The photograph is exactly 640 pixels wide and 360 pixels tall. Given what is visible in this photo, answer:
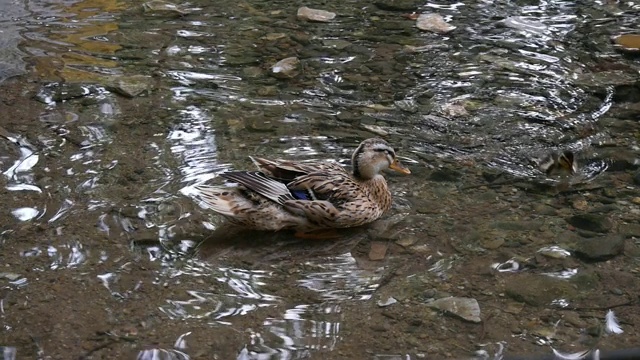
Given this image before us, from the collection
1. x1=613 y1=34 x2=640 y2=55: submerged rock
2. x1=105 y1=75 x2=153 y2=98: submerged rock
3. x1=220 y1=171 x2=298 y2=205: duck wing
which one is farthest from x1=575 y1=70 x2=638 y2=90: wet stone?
x1=105 y1=75 x2=153 y2=98: submerged rock

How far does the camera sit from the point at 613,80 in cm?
797

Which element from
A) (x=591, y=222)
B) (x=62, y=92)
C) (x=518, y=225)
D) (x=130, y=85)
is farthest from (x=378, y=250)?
(x=62, y=92)

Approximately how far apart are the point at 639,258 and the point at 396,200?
5.20ft

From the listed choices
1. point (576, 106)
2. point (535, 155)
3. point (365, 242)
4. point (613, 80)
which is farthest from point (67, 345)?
point (613, 80)

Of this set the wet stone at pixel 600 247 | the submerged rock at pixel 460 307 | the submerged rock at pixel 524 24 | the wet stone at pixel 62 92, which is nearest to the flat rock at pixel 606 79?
the submerged rock at pixel 524 24

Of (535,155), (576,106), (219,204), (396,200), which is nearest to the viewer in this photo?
(219,204)

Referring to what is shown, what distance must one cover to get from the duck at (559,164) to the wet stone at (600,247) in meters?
0.95

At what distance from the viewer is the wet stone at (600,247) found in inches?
209

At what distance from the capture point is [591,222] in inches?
224

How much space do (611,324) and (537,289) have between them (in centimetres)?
47

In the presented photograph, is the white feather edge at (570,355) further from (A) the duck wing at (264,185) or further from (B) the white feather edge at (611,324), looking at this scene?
(A) the duck wing at (264,185)

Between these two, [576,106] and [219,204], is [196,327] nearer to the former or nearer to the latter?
[219,204]

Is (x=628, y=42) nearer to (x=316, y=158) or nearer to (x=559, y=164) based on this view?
(x=559, y=164)

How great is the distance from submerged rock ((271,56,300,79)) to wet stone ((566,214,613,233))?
315 centimetres
